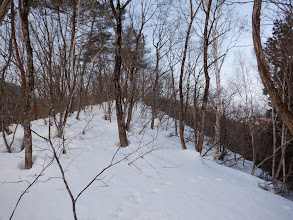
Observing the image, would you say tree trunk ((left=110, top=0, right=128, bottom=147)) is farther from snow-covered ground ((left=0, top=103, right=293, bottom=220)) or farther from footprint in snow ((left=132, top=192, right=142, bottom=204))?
footprint in snow ((left=132, top=192, right=142, bottom=204))

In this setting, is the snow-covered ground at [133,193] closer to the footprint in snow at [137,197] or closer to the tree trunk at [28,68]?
the footprint in snow at [137,197]

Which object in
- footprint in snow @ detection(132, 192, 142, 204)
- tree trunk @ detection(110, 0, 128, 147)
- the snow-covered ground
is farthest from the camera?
tree trunk @ detection(110, 0, 128, 147)

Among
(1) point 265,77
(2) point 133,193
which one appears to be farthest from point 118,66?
(1) point 265,77

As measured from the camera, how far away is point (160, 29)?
27.6 ft

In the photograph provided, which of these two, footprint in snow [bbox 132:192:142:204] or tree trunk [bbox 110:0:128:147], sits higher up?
tree trunk [bbox 110:0:128:147]

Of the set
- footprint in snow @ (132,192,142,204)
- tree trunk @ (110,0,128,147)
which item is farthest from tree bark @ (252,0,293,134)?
tree trunk @ (110,0,128,147)

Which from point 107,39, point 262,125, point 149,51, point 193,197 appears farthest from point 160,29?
point 262,125

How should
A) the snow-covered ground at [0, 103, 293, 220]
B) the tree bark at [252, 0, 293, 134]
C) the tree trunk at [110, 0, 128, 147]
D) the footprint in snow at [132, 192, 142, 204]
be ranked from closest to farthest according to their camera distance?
the tree bark at [252, 0, 293, 134] → the snow-covered ground at [0, 103, 293, 220] → the footprint in snow at [132, 192, 142, 204] → the tree trunk at [110, 0, 128, 147]

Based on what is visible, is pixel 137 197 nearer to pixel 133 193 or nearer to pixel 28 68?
pixel 133 193

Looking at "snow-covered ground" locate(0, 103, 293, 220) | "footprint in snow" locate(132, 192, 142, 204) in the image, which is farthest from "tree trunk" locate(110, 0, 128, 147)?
"footprint in snow" locate(132, 192, 142, 204)

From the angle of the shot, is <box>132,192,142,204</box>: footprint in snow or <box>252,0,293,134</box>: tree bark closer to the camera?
<box>252,0,293,134</box>: tree bark

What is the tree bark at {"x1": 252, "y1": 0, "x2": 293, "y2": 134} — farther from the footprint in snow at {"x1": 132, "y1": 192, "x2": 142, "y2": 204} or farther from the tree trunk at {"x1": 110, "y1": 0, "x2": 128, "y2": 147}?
the tree trunk at {"x1": 110, "y1": 0, "x2": 128, "y2": 147}

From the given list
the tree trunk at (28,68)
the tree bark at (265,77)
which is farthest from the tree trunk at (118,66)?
the tree bark at (265,77)

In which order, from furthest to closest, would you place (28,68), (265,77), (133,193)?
(28,68) → (133,193) → (265,77)
